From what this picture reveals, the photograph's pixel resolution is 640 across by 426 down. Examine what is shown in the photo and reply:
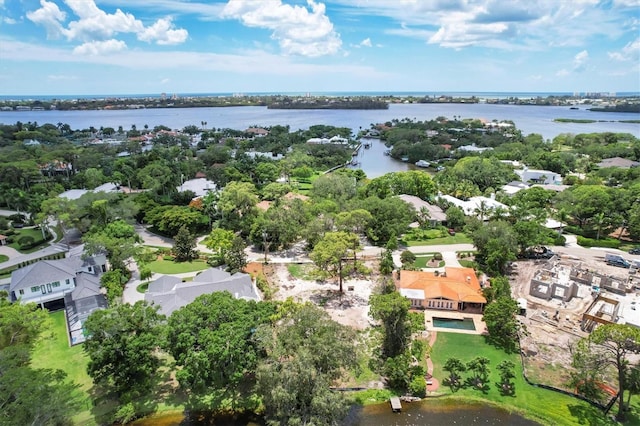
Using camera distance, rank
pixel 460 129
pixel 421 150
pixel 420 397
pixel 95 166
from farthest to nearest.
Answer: pixel 460 129 < pixel 421 150 < pixel 95 166 < pixel 420 397

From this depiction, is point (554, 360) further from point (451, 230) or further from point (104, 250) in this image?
point (104, 250)

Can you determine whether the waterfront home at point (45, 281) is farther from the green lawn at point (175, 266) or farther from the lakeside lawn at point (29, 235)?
the lakeside lawn at point (29, 235)

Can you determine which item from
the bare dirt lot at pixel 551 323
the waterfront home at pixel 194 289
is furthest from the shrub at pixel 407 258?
the waterfront home at pixel 194 289

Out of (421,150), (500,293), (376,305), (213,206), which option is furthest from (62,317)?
(421,150)

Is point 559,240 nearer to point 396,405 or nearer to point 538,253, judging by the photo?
point 538,253

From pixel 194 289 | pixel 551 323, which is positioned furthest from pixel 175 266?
pixel 551 323

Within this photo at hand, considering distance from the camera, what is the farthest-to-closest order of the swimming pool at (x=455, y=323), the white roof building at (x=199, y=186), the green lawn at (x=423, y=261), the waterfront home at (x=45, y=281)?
the white roof building at (x=199, y=186) → the green lawn at (x=423, y=261) → the waterfront home at (x=45, y=281) → the swimming pool at (x=455, y=323)
